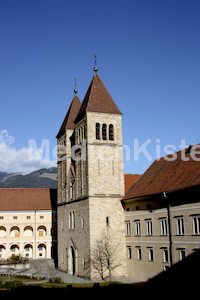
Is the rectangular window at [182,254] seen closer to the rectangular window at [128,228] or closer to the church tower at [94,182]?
the rectangular window at [128,228]

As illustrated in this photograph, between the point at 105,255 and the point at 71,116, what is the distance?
24021mm

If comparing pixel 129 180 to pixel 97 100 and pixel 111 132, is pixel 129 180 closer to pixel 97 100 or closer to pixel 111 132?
pixel 111 132

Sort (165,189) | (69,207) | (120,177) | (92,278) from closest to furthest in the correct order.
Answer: (165,189) → (92,278) → (120,177) → (69,207)

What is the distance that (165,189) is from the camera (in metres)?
35.5

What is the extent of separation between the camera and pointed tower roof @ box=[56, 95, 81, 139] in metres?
Answer: 54.9

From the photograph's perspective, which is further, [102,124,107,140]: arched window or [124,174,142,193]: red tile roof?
[124,174,142,193]: red tile roof

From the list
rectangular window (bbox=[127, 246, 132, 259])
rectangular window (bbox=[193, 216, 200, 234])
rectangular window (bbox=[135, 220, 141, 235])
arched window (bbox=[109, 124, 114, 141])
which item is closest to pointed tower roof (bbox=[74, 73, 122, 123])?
arched window (bbox=[109, 124, 114, 141])

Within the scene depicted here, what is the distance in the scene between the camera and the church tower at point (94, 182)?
138ft

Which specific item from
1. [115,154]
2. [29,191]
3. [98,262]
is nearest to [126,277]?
[98,262]

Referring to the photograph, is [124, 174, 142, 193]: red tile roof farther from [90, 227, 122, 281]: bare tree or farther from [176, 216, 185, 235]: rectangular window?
[176, 216, 185, 235]: rectangular window

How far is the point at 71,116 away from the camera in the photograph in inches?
2195

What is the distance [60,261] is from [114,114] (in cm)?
2394

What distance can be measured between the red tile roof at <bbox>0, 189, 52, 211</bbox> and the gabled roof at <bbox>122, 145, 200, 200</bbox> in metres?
28.9

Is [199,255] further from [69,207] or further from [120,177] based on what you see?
[69,207]
